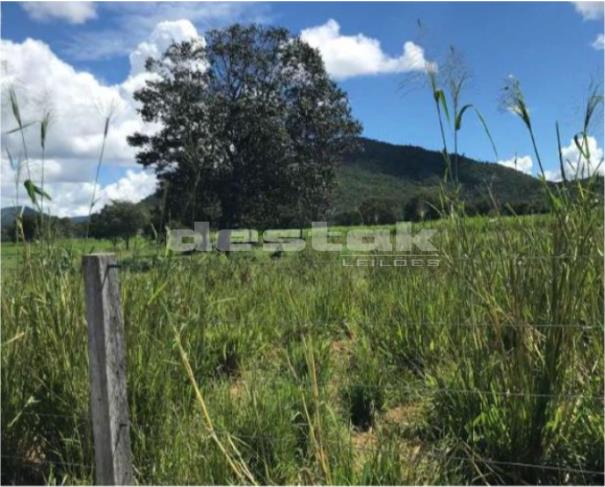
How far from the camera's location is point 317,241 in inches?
348

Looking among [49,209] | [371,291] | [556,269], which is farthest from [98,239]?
[556,269]

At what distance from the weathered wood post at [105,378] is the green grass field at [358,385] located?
0.22 m

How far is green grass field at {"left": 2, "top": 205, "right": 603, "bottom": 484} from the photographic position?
8.08 feet

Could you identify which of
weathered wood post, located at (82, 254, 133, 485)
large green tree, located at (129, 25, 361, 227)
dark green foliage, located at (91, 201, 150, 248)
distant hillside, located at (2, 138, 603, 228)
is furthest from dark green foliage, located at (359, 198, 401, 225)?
large green tree, located at (129, 25, 361, 227)

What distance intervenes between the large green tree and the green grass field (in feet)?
53.8

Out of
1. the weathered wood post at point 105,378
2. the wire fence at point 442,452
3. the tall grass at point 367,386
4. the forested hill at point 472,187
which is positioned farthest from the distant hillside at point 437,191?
the weathered wood post at point 105,378

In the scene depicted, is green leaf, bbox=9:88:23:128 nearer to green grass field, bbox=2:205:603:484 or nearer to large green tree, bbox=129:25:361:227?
green grass field, bbox=2:205:603:484

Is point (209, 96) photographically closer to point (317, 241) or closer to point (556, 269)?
point (317, 241)

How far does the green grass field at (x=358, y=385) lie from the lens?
2463 mm

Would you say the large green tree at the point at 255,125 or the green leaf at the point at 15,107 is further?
the large green tree at the point at 255,125

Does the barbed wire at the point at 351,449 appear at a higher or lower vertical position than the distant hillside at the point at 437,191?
lower

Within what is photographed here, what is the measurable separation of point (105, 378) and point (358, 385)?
3.94 ft

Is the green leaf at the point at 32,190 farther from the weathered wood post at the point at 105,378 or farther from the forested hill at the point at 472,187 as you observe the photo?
the forested hill at the point at 472,187

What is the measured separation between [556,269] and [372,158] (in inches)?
836
